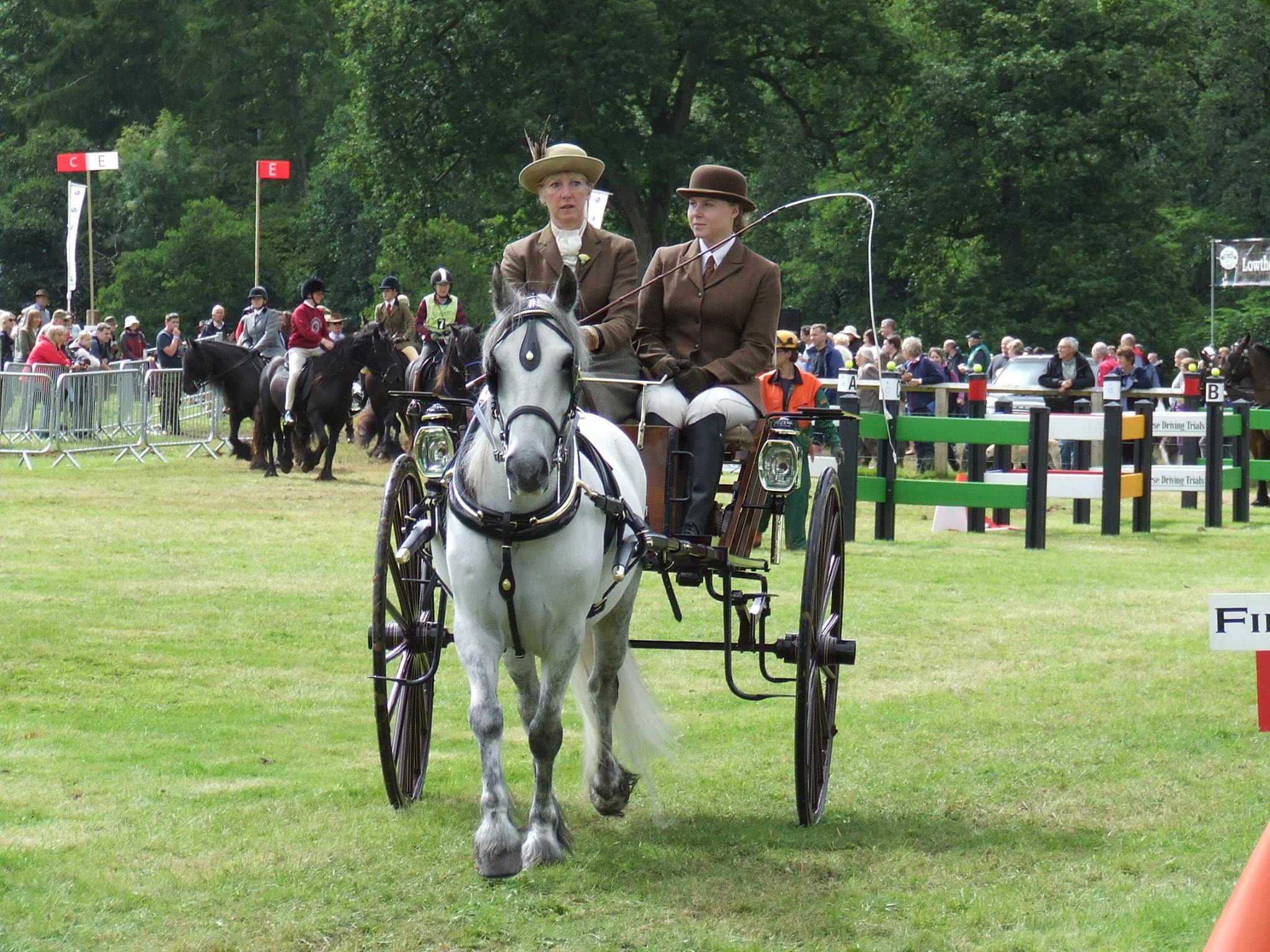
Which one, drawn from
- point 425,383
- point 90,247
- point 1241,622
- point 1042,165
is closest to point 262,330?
point 425,383

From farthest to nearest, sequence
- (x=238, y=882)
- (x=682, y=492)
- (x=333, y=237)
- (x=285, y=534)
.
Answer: (x=333, y=237)
(x=285, y=534)
(x=682, y=492)
(x=238, y=882)

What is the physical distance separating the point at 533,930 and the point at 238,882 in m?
1.10

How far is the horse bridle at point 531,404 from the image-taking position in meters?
5.57

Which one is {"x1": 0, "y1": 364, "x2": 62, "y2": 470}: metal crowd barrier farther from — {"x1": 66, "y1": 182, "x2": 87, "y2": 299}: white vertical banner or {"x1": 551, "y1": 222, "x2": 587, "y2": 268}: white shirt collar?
{"x1": 551, "y1": 222, "x2": 587, "y2": 268}: white shirt collar

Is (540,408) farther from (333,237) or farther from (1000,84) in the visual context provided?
(333,237)

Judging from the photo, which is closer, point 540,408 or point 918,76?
point 540,408

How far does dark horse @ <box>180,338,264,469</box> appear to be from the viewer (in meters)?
24.8

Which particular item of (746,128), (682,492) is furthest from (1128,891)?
(746,128)

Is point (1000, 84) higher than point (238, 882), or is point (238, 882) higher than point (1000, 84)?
point (1000, 84)

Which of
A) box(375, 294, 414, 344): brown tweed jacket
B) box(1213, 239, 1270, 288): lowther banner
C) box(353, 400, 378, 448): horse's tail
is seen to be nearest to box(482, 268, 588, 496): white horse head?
box(375, 294, 414, 344): brown tweed jacket

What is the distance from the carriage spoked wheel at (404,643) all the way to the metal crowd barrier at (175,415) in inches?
743

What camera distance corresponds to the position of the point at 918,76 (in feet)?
141

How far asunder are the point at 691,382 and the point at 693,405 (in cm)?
15

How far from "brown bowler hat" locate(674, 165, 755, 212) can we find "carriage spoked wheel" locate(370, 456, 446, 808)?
1.76 metres
